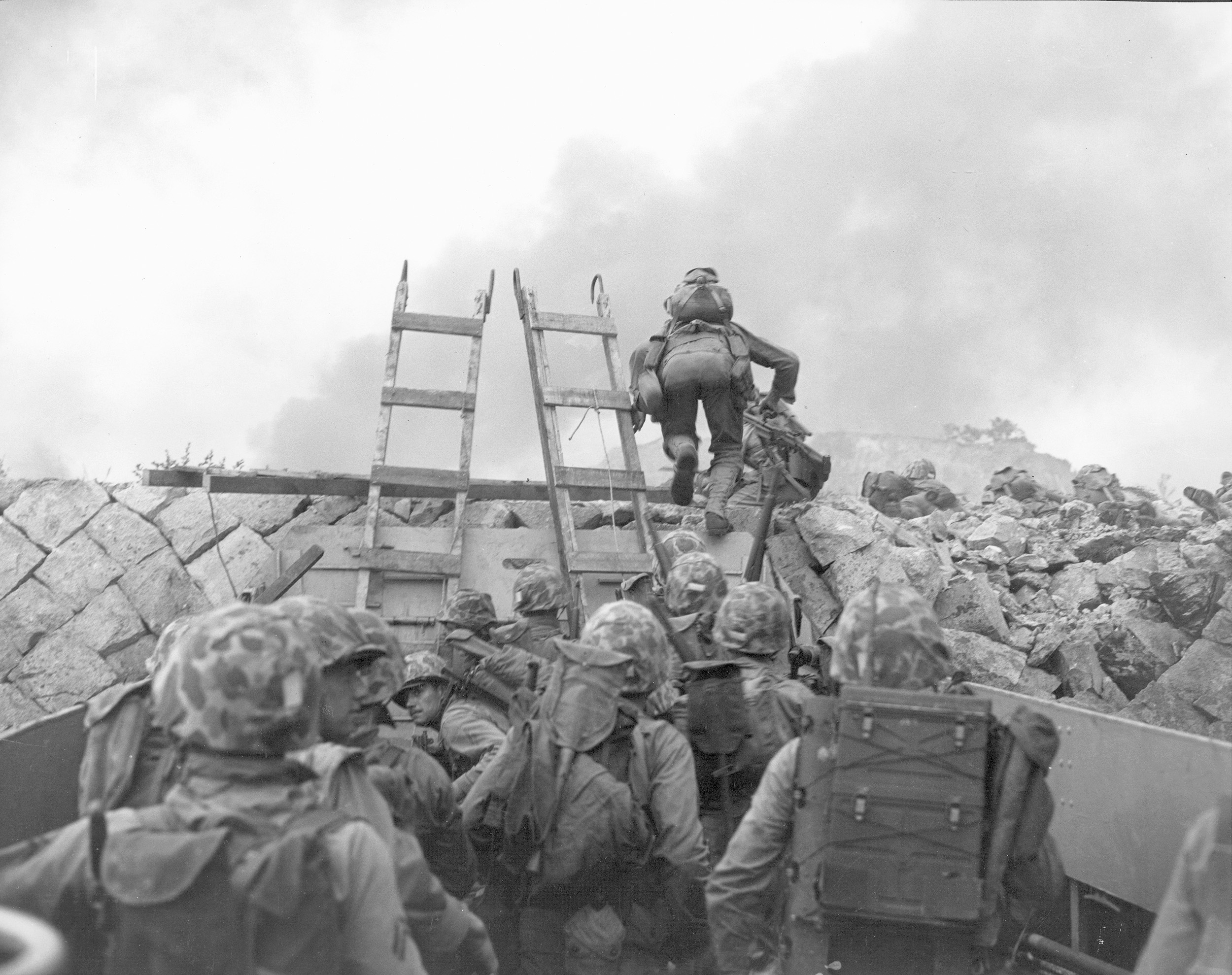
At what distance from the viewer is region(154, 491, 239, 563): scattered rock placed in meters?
7.51

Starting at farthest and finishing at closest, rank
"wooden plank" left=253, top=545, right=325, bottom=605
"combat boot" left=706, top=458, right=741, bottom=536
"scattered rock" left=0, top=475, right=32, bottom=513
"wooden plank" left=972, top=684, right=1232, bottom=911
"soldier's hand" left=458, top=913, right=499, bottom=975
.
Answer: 1. "combat boot" left=706, top=458, right=741, bottom=536
2. "scattered rock" left=0, top=475, right=32, bottom=513
3. "wooden plank" left=253, top=545, right=325, bottom=605
4. "wooden plank" left=972, top=684, right=1232, bottom=911
5. "soldier's hand" left=458, top=913, right=499, bottom=975

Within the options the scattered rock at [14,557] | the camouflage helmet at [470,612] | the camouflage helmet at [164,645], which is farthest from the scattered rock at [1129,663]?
the scattered rock at [14,557]

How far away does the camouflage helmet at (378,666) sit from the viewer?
3.32 meters

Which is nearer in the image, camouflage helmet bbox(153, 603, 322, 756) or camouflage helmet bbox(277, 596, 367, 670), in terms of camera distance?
camouflage helmet bbox(153, 603, 322, 756)

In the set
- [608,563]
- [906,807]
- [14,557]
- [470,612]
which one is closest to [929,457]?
[608,563]

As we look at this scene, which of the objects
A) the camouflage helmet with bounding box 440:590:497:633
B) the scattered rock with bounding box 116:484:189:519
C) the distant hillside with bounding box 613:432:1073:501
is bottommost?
the camouflage helmet with bounding box 440:590:497:633

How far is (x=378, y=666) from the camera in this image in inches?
134

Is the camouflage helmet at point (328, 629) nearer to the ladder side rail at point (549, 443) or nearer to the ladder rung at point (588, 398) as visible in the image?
the ladder side rail at point (549, 443)

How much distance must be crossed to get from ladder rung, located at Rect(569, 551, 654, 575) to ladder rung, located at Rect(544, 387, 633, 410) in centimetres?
104

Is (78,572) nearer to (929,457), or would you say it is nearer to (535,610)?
(535,610)

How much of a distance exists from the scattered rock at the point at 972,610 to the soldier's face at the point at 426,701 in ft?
14.1

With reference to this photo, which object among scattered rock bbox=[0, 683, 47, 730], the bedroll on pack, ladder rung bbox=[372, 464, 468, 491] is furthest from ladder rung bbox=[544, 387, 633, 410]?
the bedroll on pack

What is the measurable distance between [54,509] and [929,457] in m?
30.8

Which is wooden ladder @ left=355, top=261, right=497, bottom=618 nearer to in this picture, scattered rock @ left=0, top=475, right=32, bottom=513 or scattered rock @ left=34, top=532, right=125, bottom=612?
scattered rock @ left=34, top=532, right=125, bottom=612
